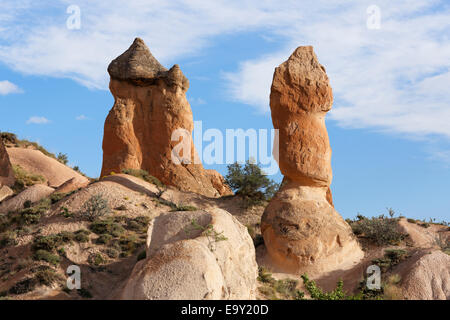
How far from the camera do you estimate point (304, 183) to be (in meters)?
23.2

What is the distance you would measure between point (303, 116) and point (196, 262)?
12.7 m

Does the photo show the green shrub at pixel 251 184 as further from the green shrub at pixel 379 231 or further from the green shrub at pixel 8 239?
the green shrub at pixel 8 239

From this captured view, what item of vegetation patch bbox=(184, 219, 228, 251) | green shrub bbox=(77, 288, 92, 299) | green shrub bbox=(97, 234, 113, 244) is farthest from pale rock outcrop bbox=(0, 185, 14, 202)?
vegetation patch bbox=(184, 219, 228, 251)

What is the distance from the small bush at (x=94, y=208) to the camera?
21.2 m

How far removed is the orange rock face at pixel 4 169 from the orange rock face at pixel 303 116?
12.3 m

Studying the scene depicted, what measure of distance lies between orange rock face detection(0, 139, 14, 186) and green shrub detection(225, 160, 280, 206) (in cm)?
1044

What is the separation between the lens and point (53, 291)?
1655 cm

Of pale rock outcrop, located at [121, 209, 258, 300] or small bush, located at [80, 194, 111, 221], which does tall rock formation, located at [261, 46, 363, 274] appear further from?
pale rock outcrop, located at [121, 209, 258, 300]

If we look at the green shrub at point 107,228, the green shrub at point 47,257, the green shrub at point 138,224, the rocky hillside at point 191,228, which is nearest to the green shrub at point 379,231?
the rocky hillside at point 191,228

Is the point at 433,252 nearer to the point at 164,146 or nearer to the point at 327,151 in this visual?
the point at 327,151

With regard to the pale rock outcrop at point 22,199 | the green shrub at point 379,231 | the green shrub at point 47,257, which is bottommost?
the green shrub at point 47,257

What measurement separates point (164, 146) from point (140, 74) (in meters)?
3.94

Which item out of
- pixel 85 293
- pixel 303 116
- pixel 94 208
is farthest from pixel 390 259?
pixel 94 208

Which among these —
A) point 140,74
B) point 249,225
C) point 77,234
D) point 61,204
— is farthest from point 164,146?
point 77,234
